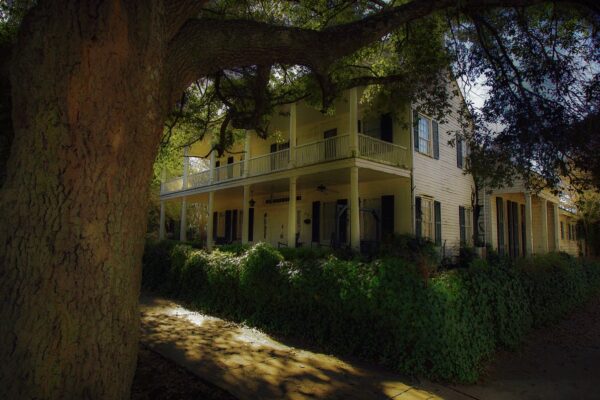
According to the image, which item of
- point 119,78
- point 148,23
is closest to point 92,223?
point 119,78

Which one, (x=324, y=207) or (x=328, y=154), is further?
(x=324, y=207)

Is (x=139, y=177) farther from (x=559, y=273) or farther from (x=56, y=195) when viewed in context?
(x=559, y=273)

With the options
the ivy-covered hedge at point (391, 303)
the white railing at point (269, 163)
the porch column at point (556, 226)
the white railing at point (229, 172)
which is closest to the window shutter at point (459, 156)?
the white railing at point (269, 163)

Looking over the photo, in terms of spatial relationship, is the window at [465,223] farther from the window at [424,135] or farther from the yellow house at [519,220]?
the window at [424,135]

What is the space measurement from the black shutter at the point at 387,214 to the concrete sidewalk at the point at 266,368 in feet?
25.7

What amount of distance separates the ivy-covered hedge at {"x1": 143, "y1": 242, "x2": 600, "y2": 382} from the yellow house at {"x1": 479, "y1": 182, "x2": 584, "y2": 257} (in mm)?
9345

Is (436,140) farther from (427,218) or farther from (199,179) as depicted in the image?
(199,179)

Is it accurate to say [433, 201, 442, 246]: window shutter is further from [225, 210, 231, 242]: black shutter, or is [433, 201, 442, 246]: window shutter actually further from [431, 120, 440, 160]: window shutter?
[225, 210, 231, 242]: black shutter

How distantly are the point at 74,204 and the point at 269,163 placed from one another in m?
13.9

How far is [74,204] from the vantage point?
98.6 inches

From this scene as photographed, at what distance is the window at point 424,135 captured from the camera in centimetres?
1479

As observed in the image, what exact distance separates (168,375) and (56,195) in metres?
3.36

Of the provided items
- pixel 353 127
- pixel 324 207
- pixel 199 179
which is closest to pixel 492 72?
pixel 353 127

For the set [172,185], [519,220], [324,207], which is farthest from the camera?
[172,185]
